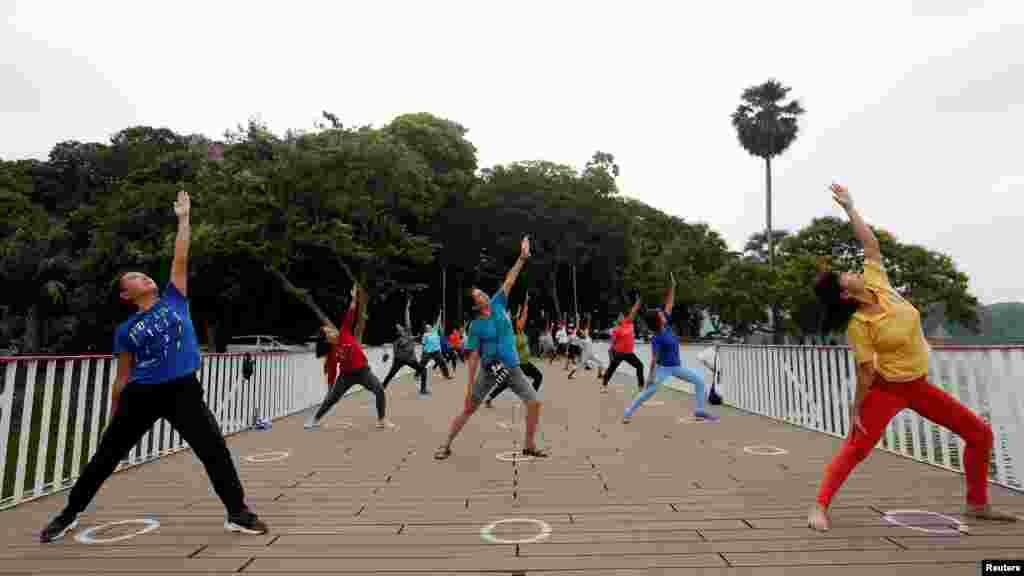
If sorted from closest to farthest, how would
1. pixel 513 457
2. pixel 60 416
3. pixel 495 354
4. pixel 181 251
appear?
pixel 181 251
pixel 60 416
pixel 495 354
pixel 513 457

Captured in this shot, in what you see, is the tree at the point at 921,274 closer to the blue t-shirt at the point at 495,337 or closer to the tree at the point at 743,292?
the tree at the point at 743,292

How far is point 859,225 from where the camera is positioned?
421 centimetres

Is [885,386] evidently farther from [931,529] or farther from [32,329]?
[32,329]

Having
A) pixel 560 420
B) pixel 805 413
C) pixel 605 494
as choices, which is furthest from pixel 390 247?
pixel 605 494

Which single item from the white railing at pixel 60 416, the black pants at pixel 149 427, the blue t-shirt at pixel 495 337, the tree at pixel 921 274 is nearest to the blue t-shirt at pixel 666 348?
the blue t-shirt at pixel 495 337

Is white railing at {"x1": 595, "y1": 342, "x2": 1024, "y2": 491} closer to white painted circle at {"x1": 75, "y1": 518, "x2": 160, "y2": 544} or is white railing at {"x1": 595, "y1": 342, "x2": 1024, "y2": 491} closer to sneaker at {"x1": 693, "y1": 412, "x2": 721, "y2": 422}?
sneaker at {"x1": 693, "y1": 412, "x2": 721, "y2": 422}

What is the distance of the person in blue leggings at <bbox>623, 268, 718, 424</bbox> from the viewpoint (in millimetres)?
8266

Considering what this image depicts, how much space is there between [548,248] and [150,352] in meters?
38.2

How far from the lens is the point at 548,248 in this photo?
41.4 m

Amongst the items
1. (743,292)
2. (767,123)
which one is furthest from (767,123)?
(743,292)

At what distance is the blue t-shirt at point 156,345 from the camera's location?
3602 millimetres

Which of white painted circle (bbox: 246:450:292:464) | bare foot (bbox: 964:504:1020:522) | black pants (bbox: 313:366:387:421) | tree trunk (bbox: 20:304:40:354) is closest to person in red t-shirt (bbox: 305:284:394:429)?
black pants (bbox: 313:366:387:421)

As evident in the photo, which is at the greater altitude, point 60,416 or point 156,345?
point 156,345

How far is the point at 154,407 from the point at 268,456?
9.89ft
